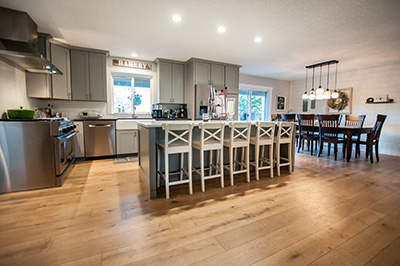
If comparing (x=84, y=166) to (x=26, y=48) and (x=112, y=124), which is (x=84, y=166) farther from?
(x=26, y=48)

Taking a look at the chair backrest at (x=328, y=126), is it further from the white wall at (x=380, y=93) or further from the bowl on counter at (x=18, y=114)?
the bowl on counter at (x=18, y=114)

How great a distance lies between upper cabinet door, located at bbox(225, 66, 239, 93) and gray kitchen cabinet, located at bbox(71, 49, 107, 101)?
329 centimetres

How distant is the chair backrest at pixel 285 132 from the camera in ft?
10.4

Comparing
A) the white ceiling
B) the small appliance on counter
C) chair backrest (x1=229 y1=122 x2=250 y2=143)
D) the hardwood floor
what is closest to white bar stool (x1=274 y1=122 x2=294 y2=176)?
the hardwood floor

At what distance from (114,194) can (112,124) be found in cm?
245

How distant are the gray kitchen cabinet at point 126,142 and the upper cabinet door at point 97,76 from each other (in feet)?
3.12

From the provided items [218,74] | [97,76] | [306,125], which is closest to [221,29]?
[218,74]

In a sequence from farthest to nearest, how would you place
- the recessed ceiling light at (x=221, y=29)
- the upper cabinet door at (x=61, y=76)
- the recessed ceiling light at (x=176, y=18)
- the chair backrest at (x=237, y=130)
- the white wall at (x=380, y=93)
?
the white wall at (x=380, y=93), the upper cabinet door at (x=61, y=76), the recessed ceiling light at (x=221, y=29), the recessed ceiling light at (x=176, y=18), the chair backrest at (x=237, y=130)

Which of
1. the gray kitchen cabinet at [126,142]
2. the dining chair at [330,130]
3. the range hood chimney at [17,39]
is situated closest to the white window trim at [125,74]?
the gray kitchen cabinet at [126,142]

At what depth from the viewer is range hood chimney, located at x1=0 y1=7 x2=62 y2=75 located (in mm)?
2488

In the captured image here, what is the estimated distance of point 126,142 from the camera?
15.1 feet

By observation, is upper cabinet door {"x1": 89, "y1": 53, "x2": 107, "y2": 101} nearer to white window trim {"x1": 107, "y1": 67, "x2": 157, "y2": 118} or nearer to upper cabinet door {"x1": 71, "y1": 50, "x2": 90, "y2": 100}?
upper cabinet door {"x1": 71, "y1": 50, "x2": 90, "y2": 100}

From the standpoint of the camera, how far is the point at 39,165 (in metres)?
2.58

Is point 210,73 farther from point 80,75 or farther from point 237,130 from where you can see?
point 80,75
